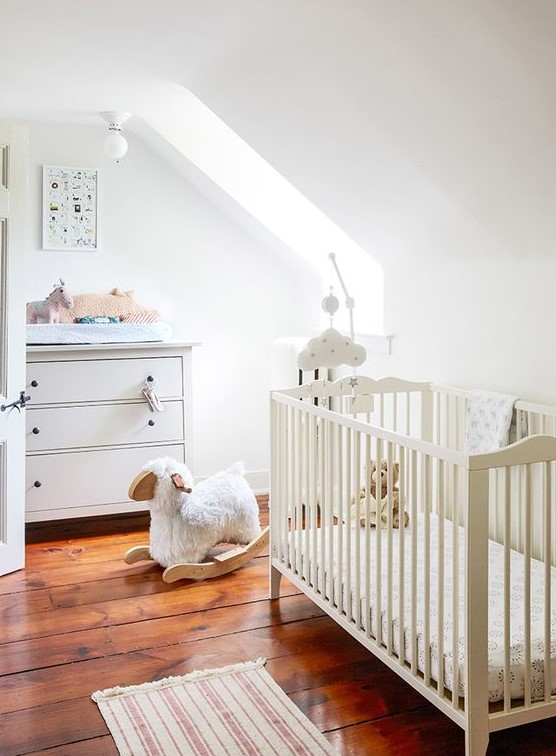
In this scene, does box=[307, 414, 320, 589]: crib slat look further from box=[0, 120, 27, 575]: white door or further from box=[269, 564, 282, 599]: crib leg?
box=[0, 120, 27, 575]: white door

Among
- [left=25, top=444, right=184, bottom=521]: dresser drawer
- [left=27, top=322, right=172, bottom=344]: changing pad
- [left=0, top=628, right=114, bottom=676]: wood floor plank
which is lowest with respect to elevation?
[left=0, top=628, right=114, bottom=676]: wood floor plank

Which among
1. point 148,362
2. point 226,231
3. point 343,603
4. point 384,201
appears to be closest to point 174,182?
point 226,231

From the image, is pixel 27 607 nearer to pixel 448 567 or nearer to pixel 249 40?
pixel 448 567

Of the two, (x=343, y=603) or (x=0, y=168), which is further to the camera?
(x=0, y=168)

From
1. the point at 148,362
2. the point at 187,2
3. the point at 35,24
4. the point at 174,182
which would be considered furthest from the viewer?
the point at 174,182

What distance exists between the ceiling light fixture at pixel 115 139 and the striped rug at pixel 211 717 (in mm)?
2411

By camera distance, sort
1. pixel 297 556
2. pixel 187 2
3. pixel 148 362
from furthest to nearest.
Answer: pixel 148 362 < pixel 297 556 < pixel 187 2

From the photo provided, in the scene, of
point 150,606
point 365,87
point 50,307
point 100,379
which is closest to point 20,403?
point 100,379

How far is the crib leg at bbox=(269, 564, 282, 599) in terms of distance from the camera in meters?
2.89

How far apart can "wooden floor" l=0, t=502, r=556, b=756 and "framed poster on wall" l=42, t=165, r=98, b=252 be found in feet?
5.04

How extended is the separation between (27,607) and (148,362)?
4.14 ft

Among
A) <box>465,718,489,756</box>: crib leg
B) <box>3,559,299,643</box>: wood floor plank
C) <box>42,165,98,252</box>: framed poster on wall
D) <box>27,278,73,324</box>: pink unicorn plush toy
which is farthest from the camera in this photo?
<box>42,165,98,252</box>: framed poster on wall

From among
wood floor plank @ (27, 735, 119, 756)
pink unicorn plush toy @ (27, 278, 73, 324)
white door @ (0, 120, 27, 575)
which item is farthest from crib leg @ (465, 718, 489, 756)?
pink unicorn plush toy @ (27, 278, 73, 324)

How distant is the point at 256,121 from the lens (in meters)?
2.99
